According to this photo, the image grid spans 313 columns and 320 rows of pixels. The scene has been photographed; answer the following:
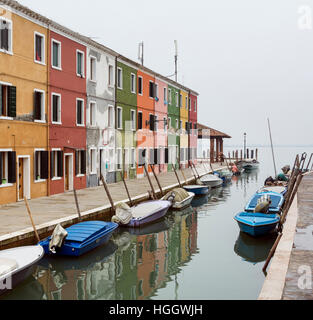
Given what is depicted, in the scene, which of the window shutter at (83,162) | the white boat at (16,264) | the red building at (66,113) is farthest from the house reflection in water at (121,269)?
the window shutter at (83,162)

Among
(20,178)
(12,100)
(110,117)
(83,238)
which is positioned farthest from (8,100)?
(110,117)

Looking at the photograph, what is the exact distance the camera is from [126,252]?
14.1 meters

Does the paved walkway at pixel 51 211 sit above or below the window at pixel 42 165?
below

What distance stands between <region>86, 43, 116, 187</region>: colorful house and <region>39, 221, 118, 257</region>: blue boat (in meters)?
10.5

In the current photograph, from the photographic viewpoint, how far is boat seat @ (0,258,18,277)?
901 centimetres

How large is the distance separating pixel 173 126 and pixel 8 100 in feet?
81.7

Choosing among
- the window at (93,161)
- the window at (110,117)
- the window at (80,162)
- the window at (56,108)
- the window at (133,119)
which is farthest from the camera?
the window at (133,119)

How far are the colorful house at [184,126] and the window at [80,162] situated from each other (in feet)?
66.4

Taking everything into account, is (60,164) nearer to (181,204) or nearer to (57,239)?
(181,204)

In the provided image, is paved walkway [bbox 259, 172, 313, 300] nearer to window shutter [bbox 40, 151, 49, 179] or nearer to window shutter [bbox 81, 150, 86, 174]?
window shutter [bbox 40, 151, 49, 179]

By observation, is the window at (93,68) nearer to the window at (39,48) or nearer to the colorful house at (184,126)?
the window at (39,48)

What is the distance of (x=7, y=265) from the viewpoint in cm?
926

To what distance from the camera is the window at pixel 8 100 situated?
56.0 feet
